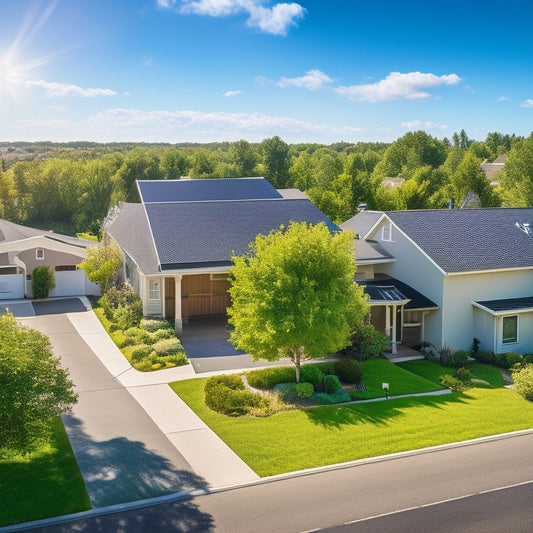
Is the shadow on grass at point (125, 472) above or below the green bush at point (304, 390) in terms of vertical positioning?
below

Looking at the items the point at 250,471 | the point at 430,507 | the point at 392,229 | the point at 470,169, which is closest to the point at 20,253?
the point at 392,229

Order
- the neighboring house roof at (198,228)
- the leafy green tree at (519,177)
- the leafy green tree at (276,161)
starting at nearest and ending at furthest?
the neighboring house roof at (198,228), the leafy green tree at (519,177), the leafy green tree at (276,161)

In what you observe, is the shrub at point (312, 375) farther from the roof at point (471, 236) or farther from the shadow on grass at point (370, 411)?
the roof at point (471, 236)

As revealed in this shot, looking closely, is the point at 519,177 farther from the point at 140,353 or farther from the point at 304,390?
the point at 140,353

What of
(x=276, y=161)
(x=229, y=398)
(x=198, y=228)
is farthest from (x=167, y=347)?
(x=276, y=161)

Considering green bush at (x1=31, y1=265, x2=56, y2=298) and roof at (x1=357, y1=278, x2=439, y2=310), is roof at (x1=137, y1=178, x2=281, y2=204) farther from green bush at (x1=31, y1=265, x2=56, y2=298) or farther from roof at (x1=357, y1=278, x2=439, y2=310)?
roof at (x1=357, y1=278, x2=439, y2=310)

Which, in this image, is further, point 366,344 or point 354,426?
point 366,344

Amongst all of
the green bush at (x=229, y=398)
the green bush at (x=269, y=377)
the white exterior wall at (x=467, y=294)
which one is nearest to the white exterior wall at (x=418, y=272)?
the white exterior wall at (x=467, y=294)
